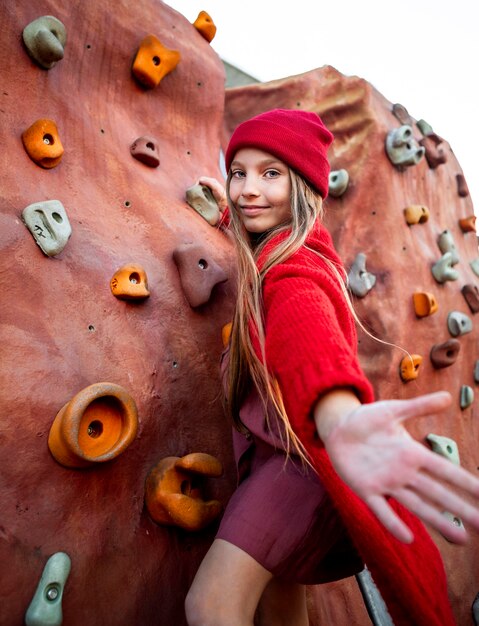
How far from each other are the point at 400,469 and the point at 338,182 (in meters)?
1.83

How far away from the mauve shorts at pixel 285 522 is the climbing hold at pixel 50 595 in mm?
336

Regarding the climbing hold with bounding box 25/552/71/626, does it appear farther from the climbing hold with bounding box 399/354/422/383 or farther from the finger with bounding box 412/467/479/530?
the climbing hold with bounding box 399/354/422/383

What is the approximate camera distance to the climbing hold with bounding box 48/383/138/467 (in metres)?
1.05

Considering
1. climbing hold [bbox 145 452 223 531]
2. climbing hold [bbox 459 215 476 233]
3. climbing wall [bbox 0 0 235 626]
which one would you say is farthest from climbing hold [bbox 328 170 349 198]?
climbing hold [bbox 145 452 223 531]

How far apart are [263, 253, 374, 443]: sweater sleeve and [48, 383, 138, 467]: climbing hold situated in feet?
1.40

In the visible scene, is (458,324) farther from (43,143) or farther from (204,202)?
(43,143)

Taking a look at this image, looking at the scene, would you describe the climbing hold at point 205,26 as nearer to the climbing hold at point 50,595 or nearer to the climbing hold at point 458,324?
the climbing hold at point 458,324

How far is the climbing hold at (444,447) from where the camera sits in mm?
2131

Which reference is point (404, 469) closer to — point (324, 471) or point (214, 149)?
point (324, 471)

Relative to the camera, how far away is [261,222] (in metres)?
1.29

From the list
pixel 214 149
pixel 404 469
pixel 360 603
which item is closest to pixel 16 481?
pixel 404 469


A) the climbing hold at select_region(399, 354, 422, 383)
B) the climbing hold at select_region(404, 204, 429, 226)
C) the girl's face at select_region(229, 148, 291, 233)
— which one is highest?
the climbing hold at select_region(404, 204, 429, 226)

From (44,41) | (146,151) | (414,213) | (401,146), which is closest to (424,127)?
(401,146)

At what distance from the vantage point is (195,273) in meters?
1.51
